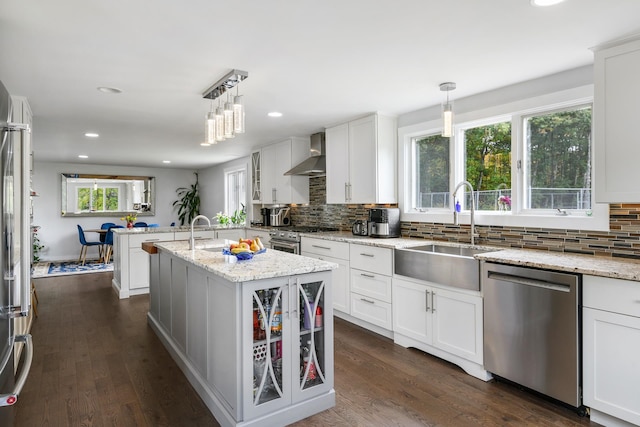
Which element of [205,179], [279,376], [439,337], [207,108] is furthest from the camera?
[205,179]

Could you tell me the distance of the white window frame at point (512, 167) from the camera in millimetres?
2775

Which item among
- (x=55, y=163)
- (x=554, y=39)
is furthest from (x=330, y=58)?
(x=55, y=163)

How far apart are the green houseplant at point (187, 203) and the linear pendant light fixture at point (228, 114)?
285 inches

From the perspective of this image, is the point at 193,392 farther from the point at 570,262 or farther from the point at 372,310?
the point at 570,262

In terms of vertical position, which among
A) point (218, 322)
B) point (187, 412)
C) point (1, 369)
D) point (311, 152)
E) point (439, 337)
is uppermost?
point (311, 152)

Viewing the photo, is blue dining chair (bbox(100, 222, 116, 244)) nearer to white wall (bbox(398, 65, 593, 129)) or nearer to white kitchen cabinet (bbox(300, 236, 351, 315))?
white kitchen cabinet (bbox(300, 236, 351, 315))

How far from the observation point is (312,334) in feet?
7.56

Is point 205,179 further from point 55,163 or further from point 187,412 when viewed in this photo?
point 187,412

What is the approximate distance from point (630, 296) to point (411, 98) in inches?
91.9

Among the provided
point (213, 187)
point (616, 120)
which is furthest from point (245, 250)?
point (213, 187)

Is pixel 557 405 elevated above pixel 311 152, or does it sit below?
below

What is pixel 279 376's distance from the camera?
219cm

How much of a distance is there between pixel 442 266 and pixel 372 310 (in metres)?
0.98

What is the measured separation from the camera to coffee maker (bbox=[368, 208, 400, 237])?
157 inches
